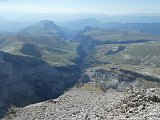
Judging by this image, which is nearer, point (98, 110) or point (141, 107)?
point (141, 107)

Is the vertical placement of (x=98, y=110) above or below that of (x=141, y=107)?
below

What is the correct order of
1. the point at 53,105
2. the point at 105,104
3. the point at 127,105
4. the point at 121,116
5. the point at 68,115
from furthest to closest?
the point at 53,105 → the point at 105,104 → the point at 68,115 → the point at 127,105 → the point at 121,116

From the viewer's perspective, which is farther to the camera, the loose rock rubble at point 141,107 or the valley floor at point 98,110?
the valley floor at point 98,110

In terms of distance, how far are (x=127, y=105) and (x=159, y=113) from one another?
237 inches

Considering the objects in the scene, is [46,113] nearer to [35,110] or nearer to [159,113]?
[35,110]

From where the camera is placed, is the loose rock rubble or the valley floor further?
the valley floor

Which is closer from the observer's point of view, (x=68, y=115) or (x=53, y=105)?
(x=68, y=115)

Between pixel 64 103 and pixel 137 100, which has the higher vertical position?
pixel 137 100

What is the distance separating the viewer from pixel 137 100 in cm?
3903

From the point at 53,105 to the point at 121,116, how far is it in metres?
16.0

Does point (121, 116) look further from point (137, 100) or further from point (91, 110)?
point (91, 110)

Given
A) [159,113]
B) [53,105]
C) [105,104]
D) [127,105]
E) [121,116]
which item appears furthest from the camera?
[53,105]

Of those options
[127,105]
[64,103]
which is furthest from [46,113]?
[127,105]

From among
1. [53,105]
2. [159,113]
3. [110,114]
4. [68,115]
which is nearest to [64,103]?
[53,105]
